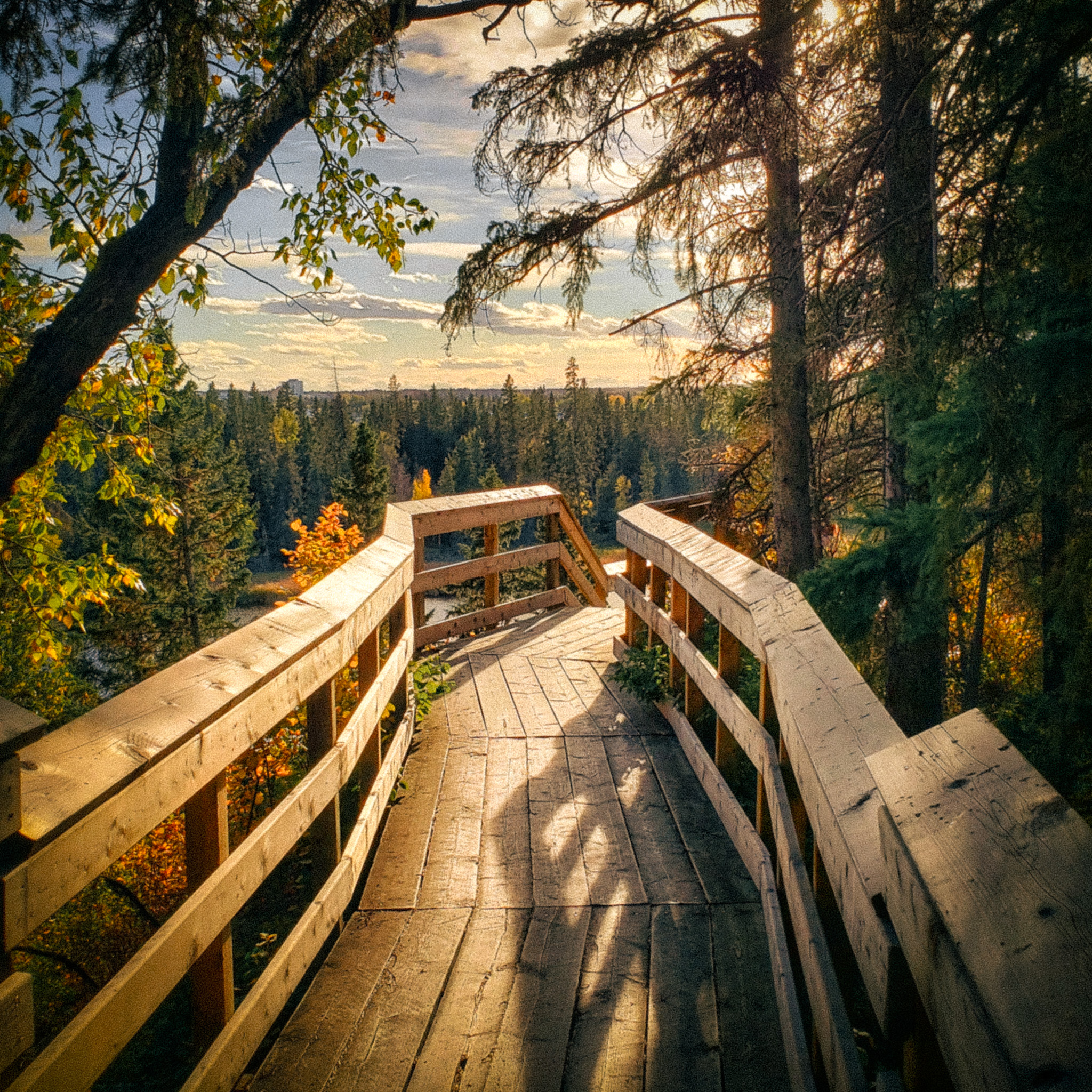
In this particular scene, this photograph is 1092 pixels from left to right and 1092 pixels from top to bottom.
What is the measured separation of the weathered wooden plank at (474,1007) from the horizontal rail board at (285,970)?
0.40 meters

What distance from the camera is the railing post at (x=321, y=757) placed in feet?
7.97

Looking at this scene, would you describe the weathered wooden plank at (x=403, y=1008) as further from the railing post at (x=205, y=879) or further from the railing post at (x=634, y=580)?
the railing post at (x=634, y=580)

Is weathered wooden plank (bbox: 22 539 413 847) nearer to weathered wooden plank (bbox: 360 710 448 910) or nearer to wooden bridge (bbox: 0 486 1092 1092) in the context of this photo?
wooden bridge (bbox: 0 486 1092 1092)

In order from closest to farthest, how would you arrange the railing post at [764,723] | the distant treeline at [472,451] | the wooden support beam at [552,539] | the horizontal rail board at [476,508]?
1. the railing post at [764,723]
2. the horizontal rail board at [476,508]
3. the wooden support beam at [552,539]
4. the distant treeline at [472,451]

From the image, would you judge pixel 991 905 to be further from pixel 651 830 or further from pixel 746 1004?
pixel 651 830

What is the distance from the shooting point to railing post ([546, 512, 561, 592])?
7.92 metres

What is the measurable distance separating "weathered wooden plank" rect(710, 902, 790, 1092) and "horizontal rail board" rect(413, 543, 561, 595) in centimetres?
344

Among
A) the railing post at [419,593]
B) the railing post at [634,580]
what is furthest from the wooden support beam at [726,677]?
the railing post at [419,593]

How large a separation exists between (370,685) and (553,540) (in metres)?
4.95

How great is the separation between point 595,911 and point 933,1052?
1771 millimetres

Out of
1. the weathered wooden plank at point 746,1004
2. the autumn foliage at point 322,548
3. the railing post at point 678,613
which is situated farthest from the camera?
the autumn foliage at point 322,548

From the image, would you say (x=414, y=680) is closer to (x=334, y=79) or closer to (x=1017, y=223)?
(x=334, y=79)

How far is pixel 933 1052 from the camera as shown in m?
1.09

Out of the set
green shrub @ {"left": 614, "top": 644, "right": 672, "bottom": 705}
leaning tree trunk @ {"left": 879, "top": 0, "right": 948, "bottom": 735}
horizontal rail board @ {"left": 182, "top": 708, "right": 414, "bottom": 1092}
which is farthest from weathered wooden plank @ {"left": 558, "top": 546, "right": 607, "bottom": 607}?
horizontal rail board @ {"left": 182, "top": 708, "right": 414, "bottom": 1092}
